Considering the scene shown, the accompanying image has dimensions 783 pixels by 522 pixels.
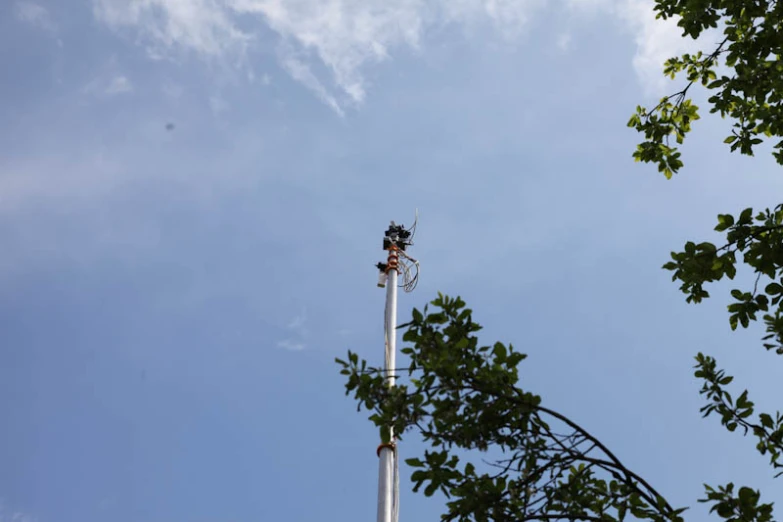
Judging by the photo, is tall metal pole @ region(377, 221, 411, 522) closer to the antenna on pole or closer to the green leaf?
the antenna on pole

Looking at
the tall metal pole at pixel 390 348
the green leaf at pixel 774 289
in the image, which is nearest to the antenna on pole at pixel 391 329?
the tall metal pole at pixel 390 348

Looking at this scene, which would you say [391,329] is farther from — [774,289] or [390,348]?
[774,289]

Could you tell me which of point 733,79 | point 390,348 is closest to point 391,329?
point 390,348

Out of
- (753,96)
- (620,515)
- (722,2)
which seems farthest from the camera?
(753,96)

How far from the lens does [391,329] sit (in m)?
12.3

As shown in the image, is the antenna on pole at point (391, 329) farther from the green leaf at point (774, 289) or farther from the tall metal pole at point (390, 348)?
the green leaf at point (774, 289)

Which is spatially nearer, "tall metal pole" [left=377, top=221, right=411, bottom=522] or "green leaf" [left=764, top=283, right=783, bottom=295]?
"green leaf" [left=764, top=283, right=783, bottom=295]

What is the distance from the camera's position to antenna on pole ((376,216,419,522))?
1005 centimetres

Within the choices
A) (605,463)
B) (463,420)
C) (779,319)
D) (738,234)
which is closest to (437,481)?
(463,420)

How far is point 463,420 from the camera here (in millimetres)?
5320

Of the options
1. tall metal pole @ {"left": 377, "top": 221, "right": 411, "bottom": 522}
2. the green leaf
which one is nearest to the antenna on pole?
tall metal pole @ {"left": 377, "top": 221, "right": 411, "bottom": 522}

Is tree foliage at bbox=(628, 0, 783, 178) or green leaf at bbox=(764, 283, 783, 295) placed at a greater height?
tree foliage at bbox=(628, 0, 783, 178)

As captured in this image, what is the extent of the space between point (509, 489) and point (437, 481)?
0.49 meters

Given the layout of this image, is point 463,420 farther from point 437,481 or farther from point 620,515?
point 620,515
